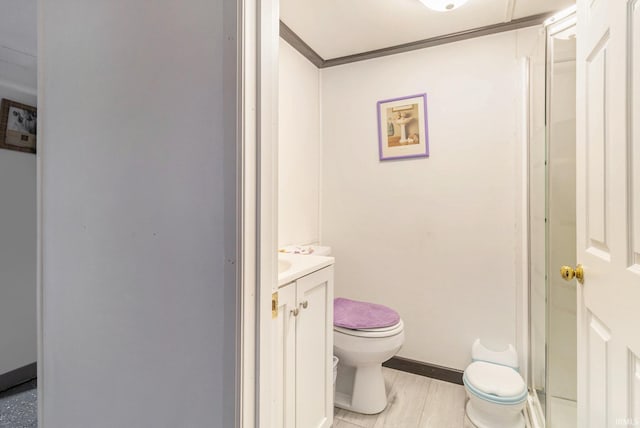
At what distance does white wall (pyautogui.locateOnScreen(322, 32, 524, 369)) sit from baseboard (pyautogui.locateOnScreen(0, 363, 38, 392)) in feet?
7.02

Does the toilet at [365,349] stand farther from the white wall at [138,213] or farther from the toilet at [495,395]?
the white wall at [138,213]

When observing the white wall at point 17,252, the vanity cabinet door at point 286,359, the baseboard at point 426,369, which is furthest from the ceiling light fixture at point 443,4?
the white wall at point 17,252

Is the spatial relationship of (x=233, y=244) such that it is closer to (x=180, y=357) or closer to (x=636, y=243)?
(x=180, y=357)

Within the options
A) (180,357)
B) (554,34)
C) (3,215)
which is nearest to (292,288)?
(180,357)

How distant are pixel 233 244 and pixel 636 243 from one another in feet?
3.12

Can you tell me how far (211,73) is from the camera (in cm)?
72

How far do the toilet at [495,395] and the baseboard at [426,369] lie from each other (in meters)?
0.27

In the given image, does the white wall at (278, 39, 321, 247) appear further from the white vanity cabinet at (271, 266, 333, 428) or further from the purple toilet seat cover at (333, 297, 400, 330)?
the white vanity cabinet at (271, 266, 333, 428)

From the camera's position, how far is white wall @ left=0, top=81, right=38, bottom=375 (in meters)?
1.88

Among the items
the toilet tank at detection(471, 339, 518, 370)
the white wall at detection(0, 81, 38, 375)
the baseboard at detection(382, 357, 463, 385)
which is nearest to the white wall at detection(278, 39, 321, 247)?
the baseboard at detection(382, 357, 463, 385)

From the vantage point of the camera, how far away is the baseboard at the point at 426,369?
1956 mm

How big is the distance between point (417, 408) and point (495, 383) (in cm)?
46

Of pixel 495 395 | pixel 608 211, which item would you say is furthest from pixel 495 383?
pixel 608 211

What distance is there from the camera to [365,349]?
5.21 feet
